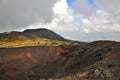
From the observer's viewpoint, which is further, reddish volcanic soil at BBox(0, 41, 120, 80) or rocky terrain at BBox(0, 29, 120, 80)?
reddish volcanic soil at BBox(0, 41, 120, 80)

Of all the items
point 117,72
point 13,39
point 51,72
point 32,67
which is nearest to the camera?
point 117,72

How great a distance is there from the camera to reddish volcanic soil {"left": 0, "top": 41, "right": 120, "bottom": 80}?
5993cm

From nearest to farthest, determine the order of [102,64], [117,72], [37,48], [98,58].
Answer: [117,72] < [102,64] < [98,58] < [37,48]

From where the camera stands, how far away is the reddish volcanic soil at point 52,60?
59931mm

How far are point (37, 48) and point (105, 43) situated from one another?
1938cm

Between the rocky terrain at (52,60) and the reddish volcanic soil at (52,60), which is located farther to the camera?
the reddish volcanic soil at (52,60)

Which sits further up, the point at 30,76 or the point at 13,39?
the point at 13,39

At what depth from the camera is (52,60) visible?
246 feet

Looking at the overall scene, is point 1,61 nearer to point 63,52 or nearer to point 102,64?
point 63,52

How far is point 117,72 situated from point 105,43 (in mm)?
22553

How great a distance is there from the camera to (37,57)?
74.4 metres

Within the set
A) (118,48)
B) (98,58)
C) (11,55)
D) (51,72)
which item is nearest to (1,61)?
(11,55)

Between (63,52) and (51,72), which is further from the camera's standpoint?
(63,52)

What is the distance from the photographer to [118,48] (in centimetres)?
6050
